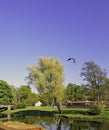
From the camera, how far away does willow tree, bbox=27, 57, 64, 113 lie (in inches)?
3408

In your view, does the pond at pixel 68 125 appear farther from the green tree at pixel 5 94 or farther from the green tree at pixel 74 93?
the green tree at pixel 74 93

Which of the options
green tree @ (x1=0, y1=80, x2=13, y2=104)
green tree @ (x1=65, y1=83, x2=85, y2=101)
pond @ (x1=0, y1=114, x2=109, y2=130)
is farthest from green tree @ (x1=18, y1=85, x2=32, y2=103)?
pond @ (x1=0, y1=114, x2=109, y2=130)

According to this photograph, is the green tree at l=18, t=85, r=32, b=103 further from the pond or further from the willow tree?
the pond

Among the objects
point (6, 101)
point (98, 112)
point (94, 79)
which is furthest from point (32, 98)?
point (98, 112)

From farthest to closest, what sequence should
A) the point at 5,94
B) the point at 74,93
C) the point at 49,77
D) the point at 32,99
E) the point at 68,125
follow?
the point at 74,93 → the point at 32,99 → the point at 5,94 → the point at 49,77 → the point at 68,125

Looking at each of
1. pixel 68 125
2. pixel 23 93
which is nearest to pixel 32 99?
pixel 23 93

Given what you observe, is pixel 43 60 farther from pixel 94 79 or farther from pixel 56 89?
pixel 94 79

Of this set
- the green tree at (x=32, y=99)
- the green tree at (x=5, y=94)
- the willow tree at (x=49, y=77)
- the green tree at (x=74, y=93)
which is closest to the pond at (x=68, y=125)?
the willow tree at (x=49, y=77)

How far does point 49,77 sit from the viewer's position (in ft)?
287

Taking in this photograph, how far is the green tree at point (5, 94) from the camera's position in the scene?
120312 mm

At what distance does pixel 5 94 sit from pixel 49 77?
38.7 m

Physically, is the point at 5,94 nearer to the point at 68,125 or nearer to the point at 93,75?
the point at 93,75

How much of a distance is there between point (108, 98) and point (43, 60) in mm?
24423

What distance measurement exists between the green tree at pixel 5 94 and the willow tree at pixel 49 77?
116 feet
